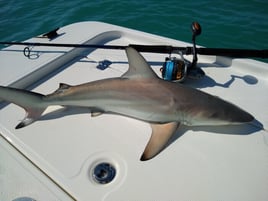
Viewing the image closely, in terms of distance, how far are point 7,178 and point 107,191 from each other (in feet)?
2.52

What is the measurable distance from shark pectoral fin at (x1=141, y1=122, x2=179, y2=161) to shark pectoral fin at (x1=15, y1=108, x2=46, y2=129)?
3.43 feet

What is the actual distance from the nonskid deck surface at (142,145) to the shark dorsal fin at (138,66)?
409 mm

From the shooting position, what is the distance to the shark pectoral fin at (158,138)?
1.89 m

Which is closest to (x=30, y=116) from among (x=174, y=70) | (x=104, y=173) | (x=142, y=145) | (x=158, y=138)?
(x=104, y=173)

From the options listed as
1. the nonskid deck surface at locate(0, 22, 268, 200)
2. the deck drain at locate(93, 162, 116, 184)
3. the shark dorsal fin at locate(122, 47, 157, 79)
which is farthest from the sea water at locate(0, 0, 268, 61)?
the deck drain at locate(93, 162, 116, 184)

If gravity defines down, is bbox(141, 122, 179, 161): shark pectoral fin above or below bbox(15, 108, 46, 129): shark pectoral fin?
below

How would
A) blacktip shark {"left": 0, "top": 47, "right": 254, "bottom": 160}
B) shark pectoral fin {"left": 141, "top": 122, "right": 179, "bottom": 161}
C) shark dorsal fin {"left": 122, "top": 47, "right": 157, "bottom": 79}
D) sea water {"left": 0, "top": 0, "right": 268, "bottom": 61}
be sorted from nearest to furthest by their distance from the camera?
shark pectoral fin {"left": 141, "top": 122, "right": 179, "bottom": 161}, blacktip shark {"left": 0, "top": 47, "right": 254, "bottom": 160}, shark dorsal fin {"left": 122, "top": 47, "right": 157, "bottom": 79}, sea water {"left": 0, "top": 0, "right": 268, "bottom": 61}

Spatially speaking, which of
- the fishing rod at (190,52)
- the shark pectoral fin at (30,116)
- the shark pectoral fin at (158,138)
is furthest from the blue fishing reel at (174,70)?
the shark pectoral fin at (30,116)

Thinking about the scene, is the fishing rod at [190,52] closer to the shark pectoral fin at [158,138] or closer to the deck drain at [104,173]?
the shark pectoral fin at [158,138]

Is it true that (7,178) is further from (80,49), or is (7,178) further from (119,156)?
(80,49)

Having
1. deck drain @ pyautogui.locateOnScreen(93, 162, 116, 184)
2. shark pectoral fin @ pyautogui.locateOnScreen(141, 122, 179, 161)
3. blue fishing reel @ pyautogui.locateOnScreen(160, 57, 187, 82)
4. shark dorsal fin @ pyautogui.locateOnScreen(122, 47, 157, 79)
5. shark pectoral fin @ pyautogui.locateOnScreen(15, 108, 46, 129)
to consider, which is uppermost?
shark dorsal fin @ pyautogui.locateOnScreen(122, 47, 157, 79)

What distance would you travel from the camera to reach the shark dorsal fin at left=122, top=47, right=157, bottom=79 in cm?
219

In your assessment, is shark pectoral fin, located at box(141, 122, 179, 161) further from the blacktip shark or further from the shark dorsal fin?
the shark dorsal fin

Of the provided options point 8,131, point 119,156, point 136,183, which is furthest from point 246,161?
point 8,131
